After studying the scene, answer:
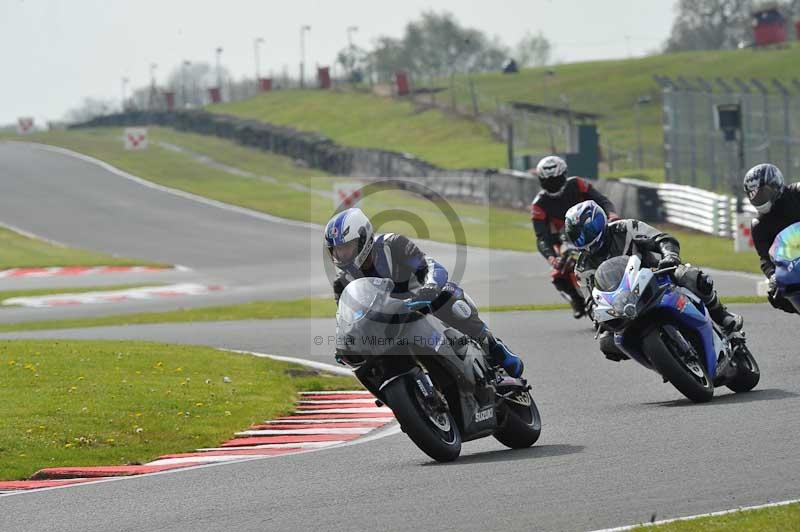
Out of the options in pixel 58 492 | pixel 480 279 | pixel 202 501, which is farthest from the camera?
pixel 480 279

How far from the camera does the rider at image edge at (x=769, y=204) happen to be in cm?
1255

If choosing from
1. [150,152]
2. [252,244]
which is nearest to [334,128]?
[150,152]

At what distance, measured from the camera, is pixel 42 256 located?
3903cm

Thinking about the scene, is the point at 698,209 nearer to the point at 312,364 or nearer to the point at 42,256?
the point at 42,256

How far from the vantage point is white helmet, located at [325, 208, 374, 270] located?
9180 mm

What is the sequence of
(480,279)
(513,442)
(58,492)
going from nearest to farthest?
(58,492) → (513,442) → (480,279)

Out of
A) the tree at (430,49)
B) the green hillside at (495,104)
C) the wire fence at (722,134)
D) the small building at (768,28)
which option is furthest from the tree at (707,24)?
the wire fence at (722,134)

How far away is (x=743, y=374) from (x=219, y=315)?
15.2 meters

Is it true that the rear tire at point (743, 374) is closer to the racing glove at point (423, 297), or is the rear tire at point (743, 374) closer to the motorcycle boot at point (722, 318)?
the motorcycle boot at point (722, 318)

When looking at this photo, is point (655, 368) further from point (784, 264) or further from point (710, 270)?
point (710, 270)

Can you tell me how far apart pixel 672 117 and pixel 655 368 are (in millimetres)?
31148

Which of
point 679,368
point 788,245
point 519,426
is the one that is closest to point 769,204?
Answer: point 788,245

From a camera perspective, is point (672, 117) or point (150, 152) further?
point (150, 152)

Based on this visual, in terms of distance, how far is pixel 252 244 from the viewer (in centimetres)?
4162
